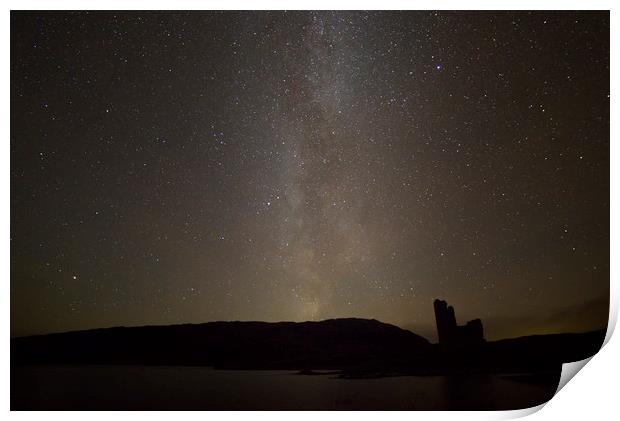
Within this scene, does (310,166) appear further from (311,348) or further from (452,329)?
(452,329)

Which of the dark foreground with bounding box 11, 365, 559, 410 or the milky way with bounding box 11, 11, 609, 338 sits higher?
the milky way with bounding box 11, 11, 609, 338

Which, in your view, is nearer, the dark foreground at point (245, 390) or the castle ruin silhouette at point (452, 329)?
the dark foreground at point (245, 390)

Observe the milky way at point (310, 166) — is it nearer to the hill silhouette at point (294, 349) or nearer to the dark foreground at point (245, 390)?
the hill silhouette at point (294, 349)

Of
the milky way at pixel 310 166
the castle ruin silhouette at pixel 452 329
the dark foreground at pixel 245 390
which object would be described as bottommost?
the dark foreground at pixel 245 390

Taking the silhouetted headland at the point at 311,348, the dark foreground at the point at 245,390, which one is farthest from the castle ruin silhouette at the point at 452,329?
the dark foreground at the point at 245,390

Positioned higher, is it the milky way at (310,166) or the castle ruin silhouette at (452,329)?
the milky way at (310,166)

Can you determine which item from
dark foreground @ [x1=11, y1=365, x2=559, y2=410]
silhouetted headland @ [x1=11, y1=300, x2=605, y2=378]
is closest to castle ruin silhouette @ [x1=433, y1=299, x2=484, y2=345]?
silhouetted headland @ [x1=11, y1=300, x2=605, y2=378]

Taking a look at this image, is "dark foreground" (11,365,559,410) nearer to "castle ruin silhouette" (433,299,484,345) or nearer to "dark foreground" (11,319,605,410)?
"dark foreground" (11,319,605,410)

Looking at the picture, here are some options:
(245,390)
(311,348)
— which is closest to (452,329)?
(311,348)
